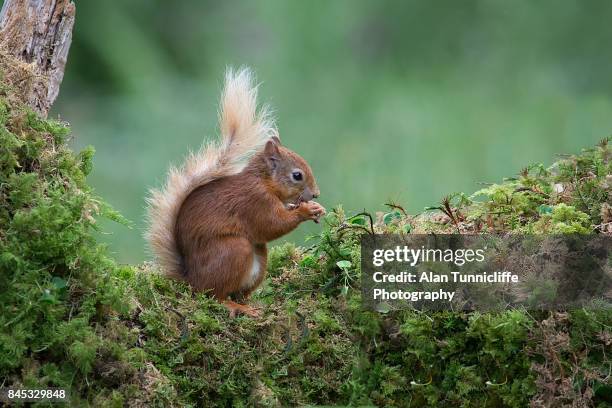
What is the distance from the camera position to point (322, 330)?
3215 millimetres

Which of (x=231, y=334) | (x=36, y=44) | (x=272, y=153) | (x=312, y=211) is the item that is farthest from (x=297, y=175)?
(x=36, y=44)

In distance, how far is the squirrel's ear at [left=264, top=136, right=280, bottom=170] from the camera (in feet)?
13.1

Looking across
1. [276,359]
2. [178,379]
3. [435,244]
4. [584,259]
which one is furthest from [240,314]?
[584,259]

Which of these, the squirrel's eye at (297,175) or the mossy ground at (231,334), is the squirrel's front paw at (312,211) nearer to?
the squirrel's eye at (297,175)

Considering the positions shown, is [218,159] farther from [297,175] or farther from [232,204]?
[297,175]

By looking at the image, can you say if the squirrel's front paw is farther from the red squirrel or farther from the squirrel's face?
the squirrel's face

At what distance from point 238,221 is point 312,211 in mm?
331

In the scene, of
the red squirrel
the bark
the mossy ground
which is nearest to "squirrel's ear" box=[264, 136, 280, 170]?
the red squirrel

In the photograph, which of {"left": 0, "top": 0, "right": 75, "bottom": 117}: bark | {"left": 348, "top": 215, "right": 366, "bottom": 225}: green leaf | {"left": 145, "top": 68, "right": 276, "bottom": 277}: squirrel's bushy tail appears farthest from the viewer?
{"left": 145, "top": 68, "right": 276, "bottom": 277}: squirrel's bushy tail

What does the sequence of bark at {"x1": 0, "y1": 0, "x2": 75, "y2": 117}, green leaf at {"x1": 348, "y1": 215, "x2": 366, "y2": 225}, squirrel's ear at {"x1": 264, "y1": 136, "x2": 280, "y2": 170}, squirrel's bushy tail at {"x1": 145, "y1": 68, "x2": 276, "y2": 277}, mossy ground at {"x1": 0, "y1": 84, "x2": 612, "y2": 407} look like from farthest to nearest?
1. squirrel's ear at {"x1": 264, "y1": 136, "x2": 280, "y2": 170}
2. squirrel's bushy tail at {"x1": 145, "y1": 68, "x2": 276, "y2": 277}
3. green leaf at {"x1": 348, "y1": 215, "x2": 366, "y2": 225}
4. bark at {"x1": 0, "y1": 0, "x2": 75, "y2": 117}
5. mossy ground at {"x1": 0, "y1": 84, "x2": 612, "y2": 407}

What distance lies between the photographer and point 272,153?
4.00 m

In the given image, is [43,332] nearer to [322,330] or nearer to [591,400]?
[322,330]

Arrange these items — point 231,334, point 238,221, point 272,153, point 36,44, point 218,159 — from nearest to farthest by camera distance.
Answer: point 231,334
point 36,44
point 238,221
point 218,159
point 272,153

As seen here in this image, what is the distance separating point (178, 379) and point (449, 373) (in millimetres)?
891
